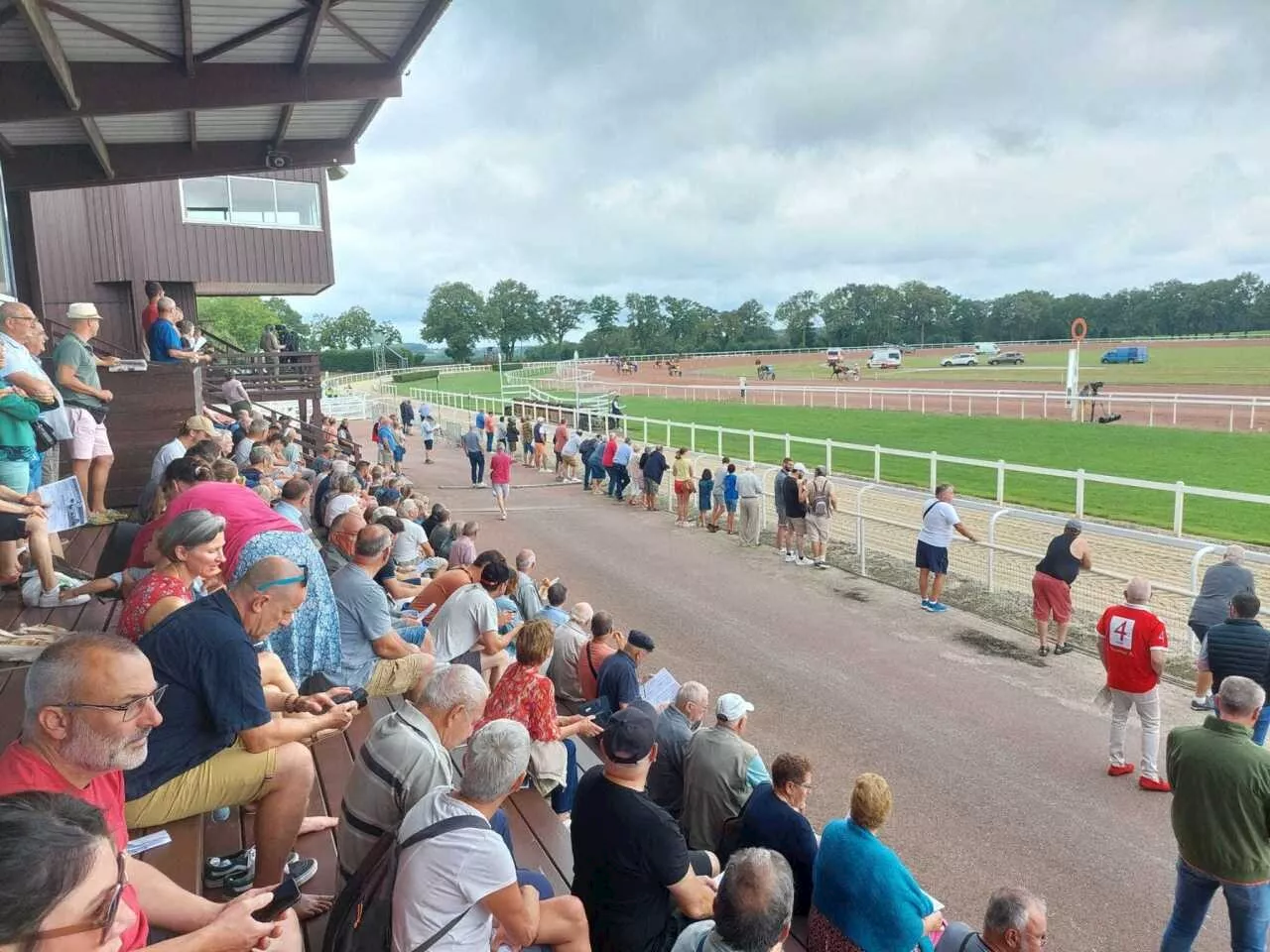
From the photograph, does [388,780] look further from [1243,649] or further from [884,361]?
[884,361]

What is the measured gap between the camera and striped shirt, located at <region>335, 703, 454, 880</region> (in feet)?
10.4

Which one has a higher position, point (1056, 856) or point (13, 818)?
point (13, 818)

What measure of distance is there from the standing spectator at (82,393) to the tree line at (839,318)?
361 feet

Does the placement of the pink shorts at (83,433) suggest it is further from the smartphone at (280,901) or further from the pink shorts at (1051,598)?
the pink shorts at (1051,598)

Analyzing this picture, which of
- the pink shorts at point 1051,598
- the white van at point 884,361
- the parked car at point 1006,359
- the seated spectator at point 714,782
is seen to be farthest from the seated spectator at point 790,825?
the parked car at point 1006,359

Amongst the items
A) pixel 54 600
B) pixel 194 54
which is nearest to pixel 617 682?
pixel 54 600

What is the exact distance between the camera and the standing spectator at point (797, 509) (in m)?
14.0

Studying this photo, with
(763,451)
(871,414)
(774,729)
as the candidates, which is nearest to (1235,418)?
(871,414)

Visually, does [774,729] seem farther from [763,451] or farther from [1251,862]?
[763,451]

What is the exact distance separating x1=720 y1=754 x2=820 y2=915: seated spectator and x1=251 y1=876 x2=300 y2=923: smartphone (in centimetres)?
233

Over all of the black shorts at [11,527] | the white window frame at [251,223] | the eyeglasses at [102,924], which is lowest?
the eyeglasses at [102,924]

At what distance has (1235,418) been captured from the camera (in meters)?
27.2

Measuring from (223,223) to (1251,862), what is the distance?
24.7 m

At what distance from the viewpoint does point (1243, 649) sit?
20.1ft
